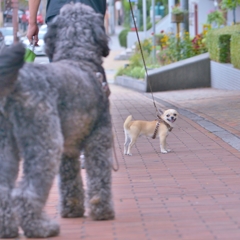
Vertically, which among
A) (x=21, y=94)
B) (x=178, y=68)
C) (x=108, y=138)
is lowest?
(x=178, y=68)

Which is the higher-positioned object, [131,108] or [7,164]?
[7,164]

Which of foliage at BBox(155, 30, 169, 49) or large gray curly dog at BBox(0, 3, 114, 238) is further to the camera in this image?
foliage at BBox(155, 30, 169, 49)

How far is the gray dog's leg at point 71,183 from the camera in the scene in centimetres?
501

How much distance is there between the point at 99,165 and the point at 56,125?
2.41 ft

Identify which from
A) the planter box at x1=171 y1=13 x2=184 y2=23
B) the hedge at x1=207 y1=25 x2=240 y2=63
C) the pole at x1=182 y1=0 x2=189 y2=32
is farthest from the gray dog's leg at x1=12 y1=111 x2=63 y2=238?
the pole at x1=182 y1=0 x2=189 y2=32

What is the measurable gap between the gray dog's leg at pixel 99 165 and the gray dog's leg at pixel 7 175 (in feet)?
2.28

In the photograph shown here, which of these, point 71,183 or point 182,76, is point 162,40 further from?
point 71,183

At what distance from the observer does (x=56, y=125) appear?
14.1 ft

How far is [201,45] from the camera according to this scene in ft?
72.5

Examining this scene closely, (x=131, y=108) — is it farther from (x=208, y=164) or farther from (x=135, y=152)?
(x=208, y=164)

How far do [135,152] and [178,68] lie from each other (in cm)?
1093

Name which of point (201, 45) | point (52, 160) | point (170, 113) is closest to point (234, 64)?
point (201, 45)

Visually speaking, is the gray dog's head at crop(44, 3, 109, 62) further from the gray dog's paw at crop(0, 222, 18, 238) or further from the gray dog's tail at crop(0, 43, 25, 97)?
the gray dog's paw at crop(0, 222, 18, 238)

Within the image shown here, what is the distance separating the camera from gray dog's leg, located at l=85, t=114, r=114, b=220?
4.91 metres
